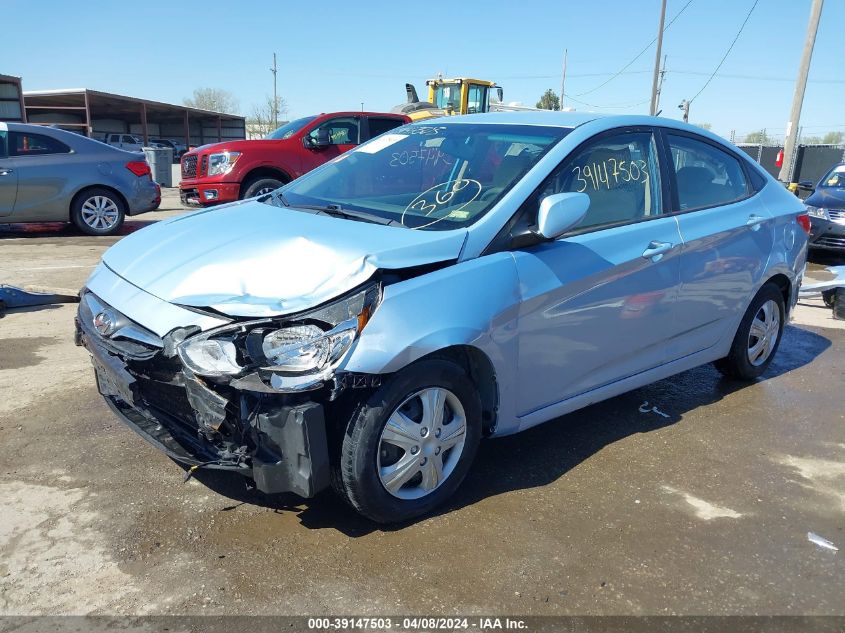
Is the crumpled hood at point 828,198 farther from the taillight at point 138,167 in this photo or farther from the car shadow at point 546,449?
the taillight at point 138,167

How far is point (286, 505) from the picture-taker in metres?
3.13

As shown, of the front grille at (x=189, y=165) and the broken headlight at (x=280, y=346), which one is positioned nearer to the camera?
the broken headlight at (x=280, y=346)

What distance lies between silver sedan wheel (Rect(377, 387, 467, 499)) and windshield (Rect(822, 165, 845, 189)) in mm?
10312

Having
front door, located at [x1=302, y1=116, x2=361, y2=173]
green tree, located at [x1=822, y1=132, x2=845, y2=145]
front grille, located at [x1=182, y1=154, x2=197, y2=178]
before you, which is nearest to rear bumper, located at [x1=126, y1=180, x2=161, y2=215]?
front grille, located at [x1=182, y1=154, x2=197, y2=178]

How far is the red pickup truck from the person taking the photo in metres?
10.9

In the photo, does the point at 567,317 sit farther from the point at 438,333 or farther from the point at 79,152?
the point at 79,152

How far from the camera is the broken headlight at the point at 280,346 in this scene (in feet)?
8.36

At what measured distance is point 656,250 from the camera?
3.72 meters

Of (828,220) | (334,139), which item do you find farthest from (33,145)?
(828,220)

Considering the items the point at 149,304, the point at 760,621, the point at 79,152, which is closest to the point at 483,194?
the point at 149,304

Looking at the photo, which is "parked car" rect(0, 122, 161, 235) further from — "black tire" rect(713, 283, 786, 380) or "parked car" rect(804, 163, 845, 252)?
"parked car" rect(804, 163, 845, 252)

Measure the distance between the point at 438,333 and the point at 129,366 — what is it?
1.27 m

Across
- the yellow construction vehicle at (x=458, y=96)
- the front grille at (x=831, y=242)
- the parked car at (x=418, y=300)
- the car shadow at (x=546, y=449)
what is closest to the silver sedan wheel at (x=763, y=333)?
the car shadow at (x=546, y=449)

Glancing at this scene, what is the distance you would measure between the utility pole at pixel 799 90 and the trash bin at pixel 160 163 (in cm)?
1680
